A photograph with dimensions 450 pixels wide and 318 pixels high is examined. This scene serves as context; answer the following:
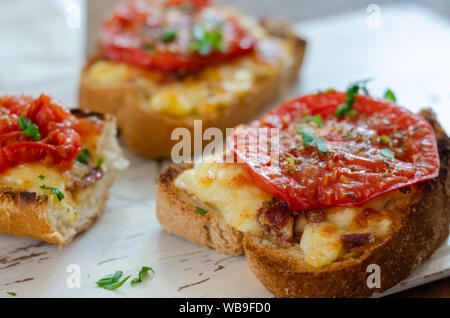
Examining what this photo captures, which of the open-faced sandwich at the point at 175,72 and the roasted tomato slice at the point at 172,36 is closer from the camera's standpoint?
the open-faced sandwich at the point at 175,72

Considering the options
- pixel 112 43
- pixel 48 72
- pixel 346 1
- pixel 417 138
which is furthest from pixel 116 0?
pixel 417 138

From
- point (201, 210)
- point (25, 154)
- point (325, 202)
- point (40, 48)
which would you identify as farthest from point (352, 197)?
point (40, 48)

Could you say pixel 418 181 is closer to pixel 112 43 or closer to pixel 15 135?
pixel 15 135

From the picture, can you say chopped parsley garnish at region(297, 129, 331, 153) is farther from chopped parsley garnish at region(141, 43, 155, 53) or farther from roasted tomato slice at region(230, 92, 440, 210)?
chopped parsley garnish at region(141, 43, 155, 53)

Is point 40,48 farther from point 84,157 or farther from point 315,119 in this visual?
point 315,119

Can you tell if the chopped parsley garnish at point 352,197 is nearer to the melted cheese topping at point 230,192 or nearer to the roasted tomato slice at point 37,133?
the melted cheese topping at point 230,192

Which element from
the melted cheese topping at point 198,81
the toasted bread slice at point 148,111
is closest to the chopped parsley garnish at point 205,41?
the melted cheese topping at point 198,81

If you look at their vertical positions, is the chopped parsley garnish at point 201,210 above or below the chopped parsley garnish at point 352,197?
below
